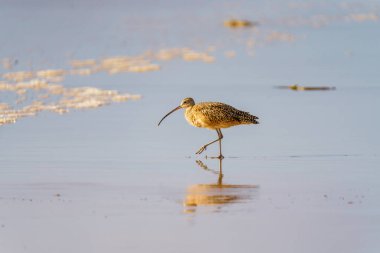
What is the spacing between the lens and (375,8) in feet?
151

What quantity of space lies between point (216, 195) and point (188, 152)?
3.00 meters

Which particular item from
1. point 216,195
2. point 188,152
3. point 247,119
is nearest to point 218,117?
point 247,119

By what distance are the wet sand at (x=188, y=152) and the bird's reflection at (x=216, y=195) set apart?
2 cm

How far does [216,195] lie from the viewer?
11.2 metres

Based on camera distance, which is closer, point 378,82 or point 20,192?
point 20,192

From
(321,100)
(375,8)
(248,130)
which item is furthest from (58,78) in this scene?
(375,8)

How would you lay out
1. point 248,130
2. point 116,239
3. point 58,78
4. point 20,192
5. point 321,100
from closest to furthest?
point 116,239
point 20,192
point 248,130
point 321,100
point 58,78

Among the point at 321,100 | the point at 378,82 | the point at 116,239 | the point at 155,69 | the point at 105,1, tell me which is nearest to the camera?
the point at 116,239

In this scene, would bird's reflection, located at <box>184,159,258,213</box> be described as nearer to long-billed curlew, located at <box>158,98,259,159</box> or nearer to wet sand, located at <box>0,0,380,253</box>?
wet sand, located at <box>0,0,380,253</box>

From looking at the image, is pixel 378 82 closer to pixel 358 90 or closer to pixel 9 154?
pixel 358 90

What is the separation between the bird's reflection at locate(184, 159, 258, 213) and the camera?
10656 millimetres

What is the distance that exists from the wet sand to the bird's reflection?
0.8 inches

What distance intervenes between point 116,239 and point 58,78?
14021 millimetres

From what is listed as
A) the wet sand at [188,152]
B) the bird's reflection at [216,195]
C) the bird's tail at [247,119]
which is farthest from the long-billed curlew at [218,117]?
the bird's reflection at [216,195]
